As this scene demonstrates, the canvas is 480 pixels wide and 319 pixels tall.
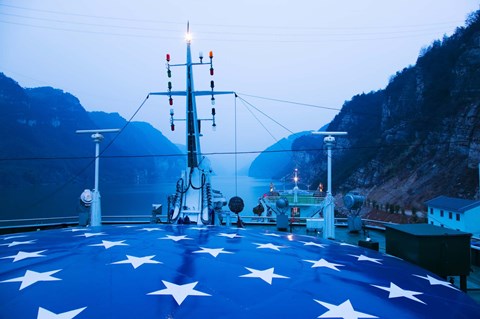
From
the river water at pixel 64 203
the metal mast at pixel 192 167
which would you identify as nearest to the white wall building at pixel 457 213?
the river water at pixel 64 203

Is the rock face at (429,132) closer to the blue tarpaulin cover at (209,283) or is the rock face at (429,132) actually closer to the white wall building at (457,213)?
the white wall building at (457,213)

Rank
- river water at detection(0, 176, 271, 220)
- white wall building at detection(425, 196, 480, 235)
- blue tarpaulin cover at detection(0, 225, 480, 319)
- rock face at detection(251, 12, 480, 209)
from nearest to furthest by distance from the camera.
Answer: blue tarpaulin cover at detection(0, 225, 480, 319), white wall building at detection(425, 196, 480, 235), rock face at detection(251, 12, 480, 209), river water at detection(0, 176, 271, 220)

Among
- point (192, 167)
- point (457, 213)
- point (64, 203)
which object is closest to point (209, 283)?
point (192, 167)

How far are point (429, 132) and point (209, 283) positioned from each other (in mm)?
73560

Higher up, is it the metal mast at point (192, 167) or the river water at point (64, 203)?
the metal mast at point (192, 167)

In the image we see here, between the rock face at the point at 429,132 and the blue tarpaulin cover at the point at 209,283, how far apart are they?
35.1m

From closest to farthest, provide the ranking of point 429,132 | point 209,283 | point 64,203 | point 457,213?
point 209,283, point 457,213, point 429,132, point 64,203

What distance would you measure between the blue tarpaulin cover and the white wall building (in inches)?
1018

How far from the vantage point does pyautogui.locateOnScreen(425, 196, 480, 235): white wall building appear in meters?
27.4

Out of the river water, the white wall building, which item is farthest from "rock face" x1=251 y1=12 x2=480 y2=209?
the river water

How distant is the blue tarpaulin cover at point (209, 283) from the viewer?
12.2 ft

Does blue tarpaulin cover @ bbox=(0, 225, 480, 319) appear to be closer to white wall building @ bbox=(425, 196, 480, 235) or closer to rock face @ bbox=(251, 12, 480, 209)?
white wall building @ bbox=(425, 196, 480, 235)

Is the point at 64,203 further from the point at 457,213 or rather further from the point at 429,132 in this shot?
the point at 429,132

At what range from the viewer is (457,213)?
2867cm
